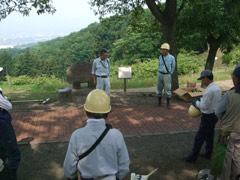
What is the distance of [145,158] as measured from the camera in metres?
5.12

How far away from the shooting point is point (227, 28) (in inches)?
451

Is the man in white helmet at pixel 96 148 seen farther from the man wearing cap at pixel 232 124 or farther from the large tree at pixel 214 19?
the large tree at pixel 214 19

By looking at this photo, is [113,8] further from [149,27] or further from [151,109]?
[151,109]

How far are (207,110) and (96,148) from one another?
274 centimetres

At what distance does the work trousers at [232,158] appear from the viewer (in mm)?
3389

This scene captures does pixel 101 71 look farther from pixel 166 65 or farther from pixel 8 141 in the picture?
pixel 8 141

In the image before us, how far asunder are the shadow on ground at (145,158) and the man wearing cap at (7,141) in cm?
70

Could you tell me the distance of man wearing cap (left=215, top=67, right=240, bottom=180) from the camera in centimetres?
335

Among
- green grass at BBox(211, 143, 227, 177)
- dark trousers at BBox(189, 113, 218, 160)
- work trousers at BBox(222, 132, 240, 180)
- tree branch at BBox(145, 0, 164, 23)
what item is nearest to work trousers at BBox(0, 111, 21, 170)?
green grass at BBox(211, 143, 227, 177)

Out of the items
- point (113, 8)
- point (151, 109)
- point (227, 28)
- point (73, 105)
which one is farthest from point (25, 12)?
point (227, 28)

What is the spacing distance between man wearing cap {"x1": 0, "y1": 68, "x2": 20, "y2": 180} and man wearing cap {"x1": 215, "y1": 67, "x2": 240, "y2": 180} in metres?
2.92

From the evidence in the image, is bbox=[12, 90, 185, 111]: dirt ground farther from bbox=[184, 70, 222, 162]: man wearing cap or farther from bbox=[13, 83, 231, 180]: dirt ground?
bbox=[184, 70, 222, 162]: man wearing cap

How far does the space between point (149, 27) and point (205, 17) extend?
368 centimetres

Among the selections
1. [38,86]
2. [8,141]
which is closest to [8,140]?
[8,141]
